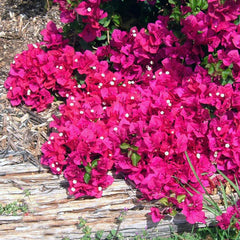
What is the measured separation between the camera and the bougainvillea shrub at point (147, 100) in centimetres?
212

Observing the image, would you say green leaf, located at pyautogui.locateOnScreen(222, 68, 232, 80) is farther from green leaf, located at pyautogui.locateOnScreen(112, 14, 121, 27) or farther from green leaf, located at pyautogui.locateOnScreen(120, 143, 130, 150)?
green leaf, located at pyautogui.locateOnScreen(112, 14, 121, 27)

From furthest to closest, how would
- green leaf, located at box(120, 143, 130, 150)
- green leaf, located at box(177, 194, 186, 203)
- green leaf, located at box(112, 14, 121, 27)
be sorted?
green leaf, located at box(112, 14, 121, 27), green leaf, located at box(120, 143, 130, 150), green leaf, located at box(177, 194, 186, 203)

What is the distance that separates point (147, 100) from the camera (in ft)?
7.88

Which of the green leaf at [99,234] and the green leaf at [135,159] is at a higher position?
the green leaf at [135,159]

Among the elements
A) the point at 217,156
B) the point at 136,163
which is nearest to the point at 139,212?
the point at 136,163

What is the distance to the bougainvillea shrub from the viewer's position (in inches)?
83.7

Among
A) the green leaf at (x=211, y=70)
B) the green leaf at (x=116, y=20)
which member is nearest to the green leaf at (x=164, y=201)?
the green leaf at (x=211, y=70)

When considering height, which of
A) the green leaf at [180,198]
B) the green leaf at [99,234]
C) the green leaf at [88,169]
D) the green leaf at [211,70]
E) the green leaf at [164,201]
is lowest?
the green leaf at [99,234]

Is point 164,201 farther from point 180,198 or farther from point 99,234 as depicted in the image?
point 99,234

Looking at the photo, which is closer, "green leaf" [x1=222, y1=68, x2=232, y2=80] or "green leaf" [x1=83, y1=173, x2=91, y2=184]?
"green leaf" [x1=83, y1=173, x2=91, y2=184]

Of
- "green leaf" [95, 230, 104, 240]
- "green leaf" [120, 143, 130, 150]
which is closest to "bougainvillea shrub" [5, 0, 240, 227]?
"green leaf" [120, 143, 130, 150]

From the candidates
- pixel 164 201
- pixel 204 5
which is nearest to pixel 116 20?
pixel 204 5

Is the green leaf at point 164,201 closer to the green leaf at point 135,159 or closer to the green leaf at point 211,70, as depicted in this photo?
the green leaf at point 135,159

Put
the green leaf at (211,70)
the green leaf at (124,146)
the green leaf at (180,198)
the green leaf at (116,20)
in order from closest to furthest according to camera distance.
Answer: the green leaf at (180,198)
the green leaf at (124,146)
the green leaf at (211,70)
the green leaf at (116,20)
